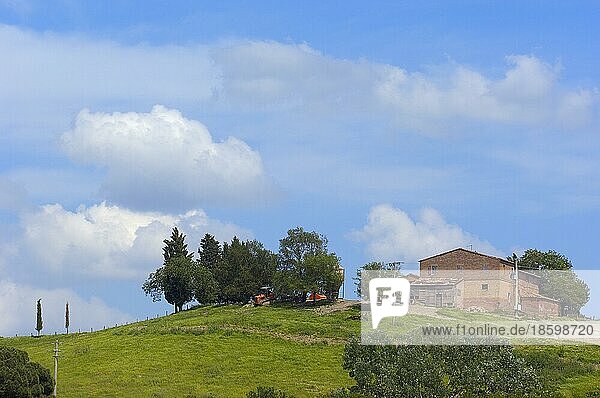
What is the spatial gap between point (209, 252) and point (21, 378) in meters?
66.3

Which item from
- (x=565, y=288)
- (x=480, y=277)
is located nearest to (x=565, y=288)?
(x=565, y=288)

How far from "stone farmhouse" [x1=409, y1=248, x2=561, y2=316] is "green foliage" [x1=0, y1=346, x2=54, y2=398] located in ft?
148

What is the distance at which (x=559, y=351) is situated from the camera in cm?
6366

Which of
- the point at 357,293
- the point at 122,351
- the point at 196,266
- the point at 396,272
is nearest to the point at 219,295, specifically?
the point at 196,266

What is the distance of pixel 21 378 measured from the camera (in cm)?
4903

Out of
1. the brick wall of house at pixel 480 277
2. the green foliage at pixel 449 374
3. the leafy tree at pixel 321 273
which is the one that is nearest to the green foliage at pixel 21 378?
the green foliage at pixel 449 374

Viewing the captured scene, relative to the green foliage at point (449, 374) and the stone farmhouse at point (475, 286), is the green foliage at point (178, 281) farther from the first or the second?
the green foliage at point (449, 374)

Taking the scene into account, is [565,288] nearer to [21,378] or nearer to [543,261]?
[543,261]

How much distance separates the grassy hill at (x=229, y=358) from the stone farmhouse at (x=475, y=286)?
9202 millimetres

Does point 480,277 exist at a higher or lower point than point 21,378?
higher

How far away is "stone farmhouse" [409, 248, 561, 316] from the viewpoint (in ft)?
Answer: 290

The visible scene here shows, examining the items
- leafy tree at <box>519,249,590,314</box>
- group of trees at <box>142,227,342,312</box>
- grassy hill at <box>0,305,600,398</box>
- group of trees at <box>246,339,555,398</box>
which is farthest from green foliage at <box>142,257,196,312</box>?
group of trees at <box>246,339,555,398</box>

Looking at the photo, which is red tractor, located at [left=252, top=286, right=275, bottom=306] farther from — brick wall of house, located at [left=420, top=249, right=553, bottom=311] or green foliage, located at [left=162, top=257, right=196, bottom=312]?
brick wall of house, located at [left=420, top=249, right=553, bottom=311]

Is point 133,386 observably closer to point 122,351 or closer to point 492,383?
point 122,351
